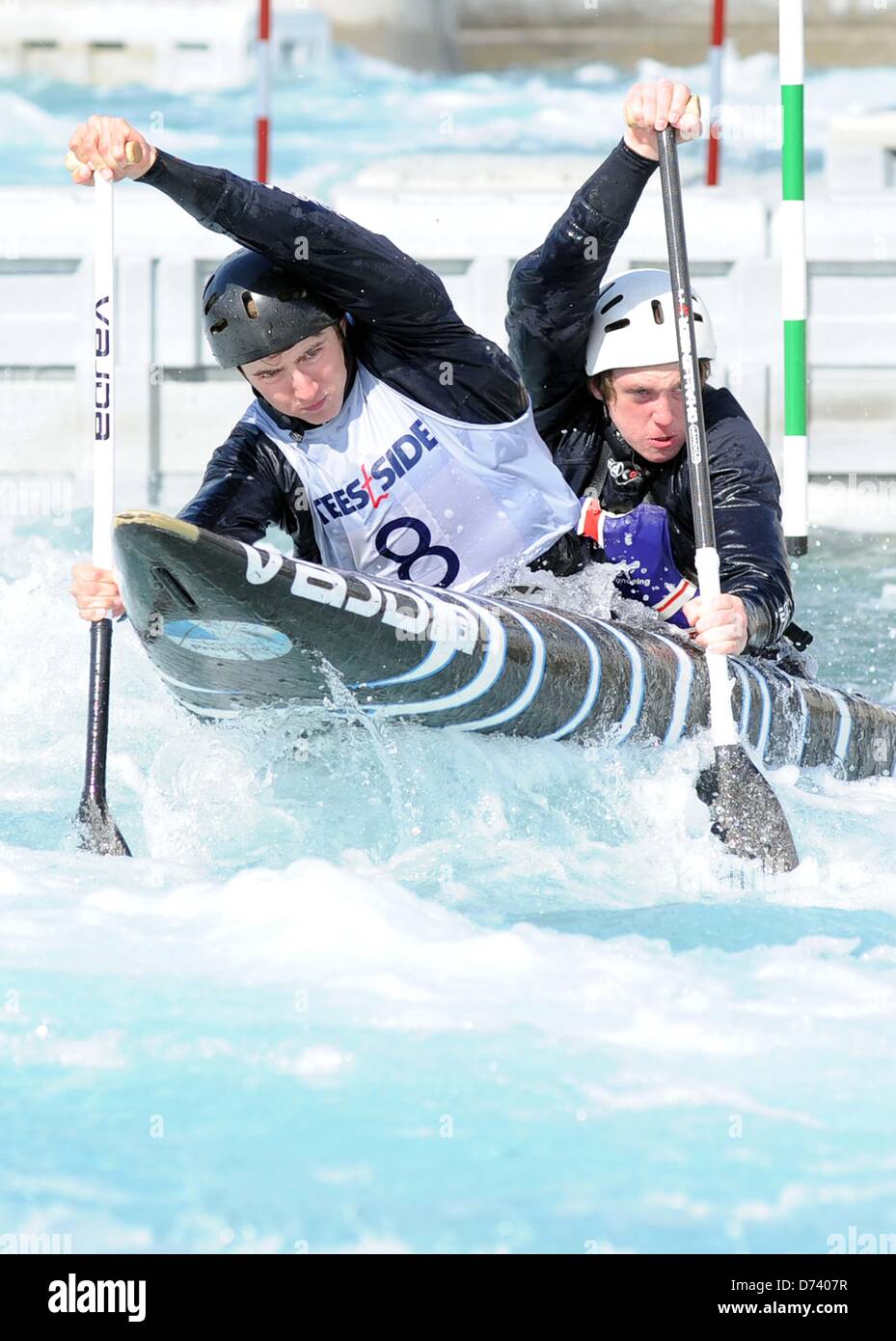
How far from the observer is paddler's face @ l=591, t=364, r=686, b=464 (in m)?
4.41

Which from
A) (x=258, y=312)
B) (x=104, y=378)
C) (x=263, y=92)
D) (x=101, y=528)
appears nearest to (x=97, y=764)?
(x=101, y=528)

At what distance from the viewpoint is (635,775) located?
408cm

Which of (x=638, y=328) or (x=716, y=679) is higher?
(x=638, y=328)

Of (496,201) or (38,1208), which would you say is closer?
(38,1208)

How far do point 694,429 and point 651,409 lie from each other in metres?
0.46

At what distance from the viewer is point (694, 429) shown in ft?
13.2

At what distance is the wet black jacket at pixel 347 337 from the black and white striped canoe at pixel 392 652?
46 cm

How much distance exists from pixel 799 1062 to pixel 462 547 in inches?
65.0

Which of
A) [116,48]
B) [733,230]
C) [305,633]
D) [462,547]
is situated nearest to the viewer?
[305,633]

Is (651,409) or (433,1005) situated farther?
(651,409)

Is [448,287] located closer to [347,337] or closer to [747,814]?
[347,337]
